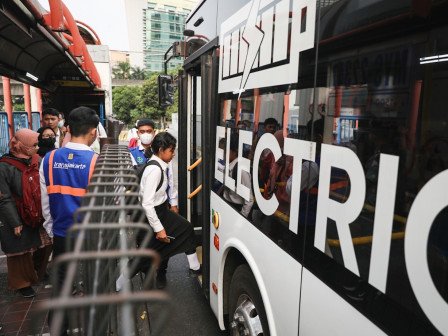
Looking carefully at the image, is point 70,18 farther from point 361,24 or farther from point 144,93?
point 144,93

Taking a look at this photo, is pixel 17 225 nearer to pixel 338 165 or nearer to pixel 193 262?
pixel 193 262

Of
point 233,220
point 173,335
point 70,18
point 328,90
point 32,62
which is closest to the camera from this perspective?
point 328,90

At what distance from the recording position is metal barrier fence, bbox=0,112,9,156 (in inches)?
308

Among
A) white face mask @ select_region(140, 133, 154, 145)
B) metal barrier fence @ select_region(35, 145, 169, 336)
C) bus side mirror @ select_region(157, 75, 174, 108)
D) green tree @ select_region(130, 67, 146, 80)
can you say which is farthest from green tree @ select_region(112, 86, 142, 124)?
metal barrier fence @ select_region(35, 145, 169, 336)

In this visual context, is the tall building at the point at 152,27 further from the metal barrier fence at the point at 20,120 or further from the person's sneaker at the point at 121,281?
the person's sneaker at the point at 121,281

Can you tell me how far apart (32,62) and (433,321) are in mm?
7512

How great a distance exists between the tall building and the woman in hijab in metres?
88.9

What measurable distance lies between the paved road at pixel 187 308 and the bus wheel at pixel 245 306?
0.52m

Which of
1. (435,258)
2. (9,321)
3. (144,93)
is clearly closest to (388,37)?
(435,258)

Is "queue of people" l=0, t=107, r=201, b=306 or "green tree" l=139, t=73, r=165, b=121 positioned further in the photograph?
"green tree" l=139, t=73, r=165, b=121

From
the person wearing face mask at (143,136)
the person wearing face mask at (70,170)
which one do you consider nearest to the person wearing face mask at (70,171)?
the person wearing face mask at (70,170)

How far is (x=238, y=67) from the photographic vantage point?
95.2 inches

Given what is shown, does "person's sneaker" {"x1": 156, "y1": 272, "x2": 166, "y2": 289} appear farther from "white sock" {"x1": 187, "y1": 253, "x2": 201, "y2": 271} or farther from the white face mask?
the white face mask

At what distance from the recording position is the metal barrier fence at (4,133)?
25.6 ft
